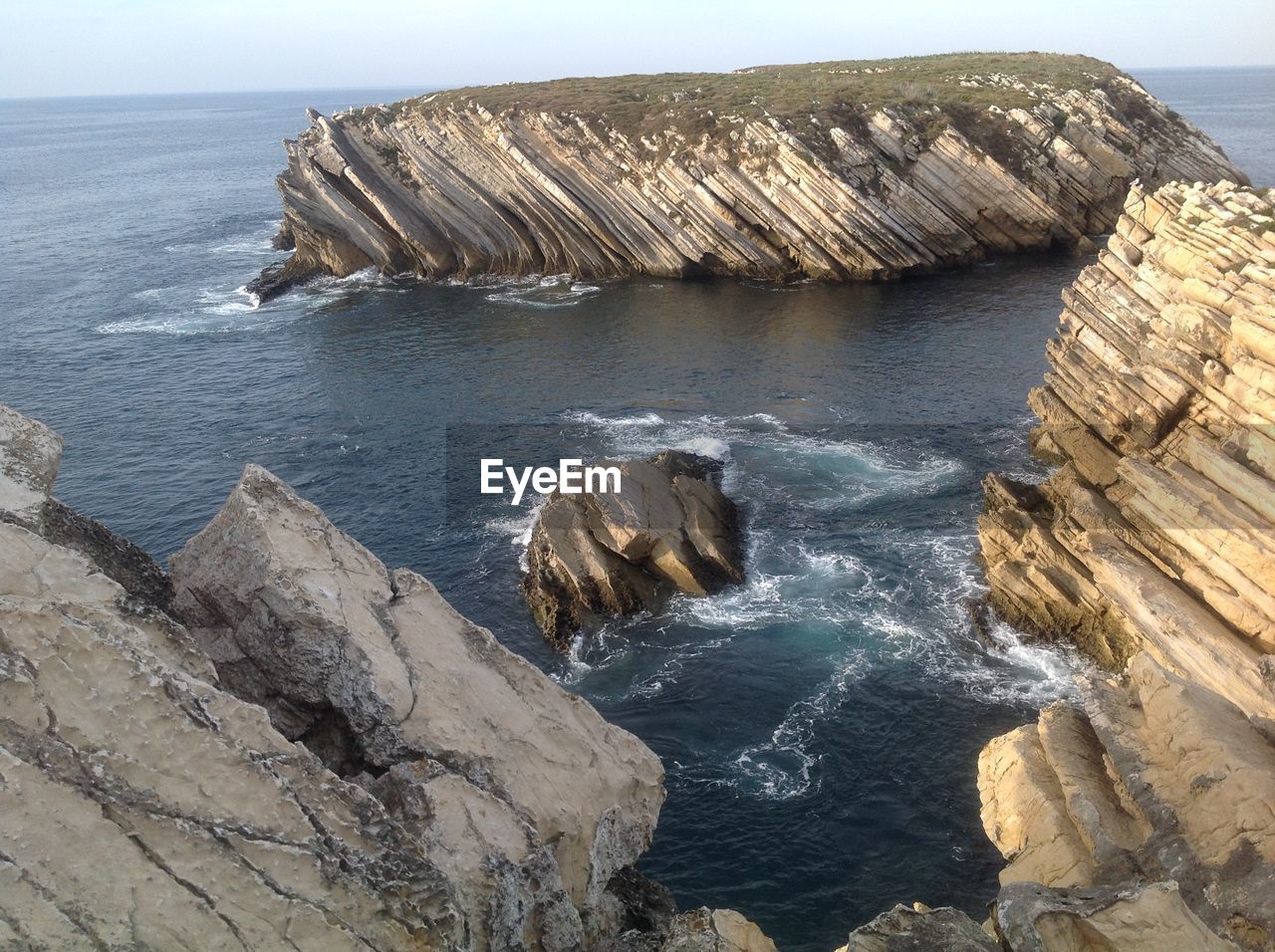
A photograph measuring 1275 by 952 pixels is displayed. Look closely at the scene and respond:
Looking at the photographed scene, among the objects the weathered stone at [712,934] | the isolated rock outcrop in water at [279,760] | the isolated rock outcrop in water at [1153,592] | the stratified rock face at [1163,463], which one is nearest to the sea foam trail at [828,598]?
the isolated rock outcrop in water at [1153,592]

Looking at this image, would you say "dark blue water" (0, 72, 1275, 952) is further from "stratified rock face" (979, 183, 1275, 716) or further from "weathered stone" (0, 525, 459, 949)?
"weathered stone" (0, 525, 459, 949)

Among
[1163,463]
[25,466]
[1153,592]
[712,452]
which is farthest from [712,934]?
[712,452]

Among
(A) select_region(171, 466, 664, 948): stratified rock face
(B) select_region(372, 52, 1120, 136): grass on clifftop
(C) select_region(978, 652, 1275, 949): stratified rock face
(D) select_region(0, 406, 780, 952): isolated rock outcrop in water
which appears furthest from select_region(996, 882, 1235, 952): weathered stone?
(B) select_region(372, 52, 1120, 136): grass on clifftop

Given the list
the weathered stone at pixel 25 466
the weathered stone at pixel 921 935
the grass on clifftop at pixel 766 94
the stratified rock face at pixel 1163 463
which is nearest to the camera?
the weathered stone at pixel 25 466

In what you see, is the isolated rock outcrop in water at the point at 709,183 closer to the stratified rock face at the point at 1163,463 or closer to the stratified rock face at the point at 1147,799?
the stratified rock face at the point at 1163,463

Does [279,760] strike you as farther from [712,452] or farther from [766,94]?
[766,94]

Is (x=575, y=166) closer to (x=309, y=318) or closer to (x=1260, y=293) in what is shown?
(x=309, y=318)

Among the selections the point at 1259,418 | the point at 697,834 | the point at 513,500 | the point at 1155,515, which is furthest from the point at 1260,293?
the point at 513,500
